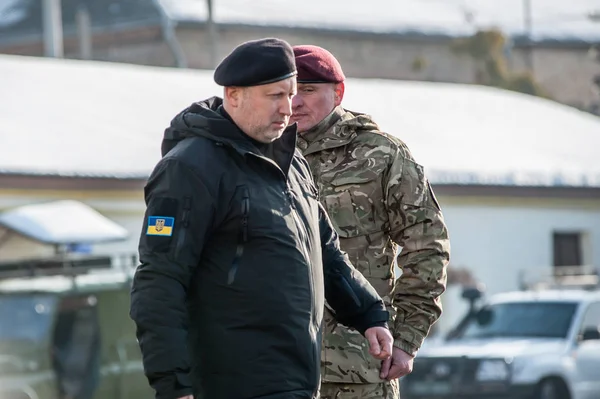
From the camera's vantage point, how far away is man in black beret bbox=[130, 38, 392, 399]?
3988 millimetres

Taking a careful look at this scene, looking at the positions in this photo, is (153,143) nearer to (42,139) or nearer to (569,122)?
(42,139)

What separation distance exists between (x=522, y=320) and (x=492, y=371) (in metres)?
1.35

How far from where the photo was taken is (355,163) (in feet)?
17.2

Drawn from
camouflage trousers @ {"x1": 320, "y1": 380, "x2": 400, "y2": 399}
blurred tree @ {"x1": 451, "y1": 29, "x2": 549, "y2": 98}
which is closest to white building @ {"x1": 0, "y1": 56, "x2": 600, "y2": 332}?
blurred tree @ {"x1": 451, "y1": 29, "x2": 549, "y2": 98}

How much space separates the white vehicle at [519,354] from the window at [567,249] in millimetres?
12134

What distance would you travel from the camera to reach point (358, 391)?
509 centimetres

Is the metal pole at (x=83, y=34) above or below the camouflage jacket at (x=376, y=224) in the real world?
below

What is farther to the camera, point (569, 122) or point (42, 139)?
point (569, 122)

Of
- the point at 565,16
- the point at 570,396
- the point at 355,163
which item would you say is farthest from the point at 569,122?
the point at 355,163

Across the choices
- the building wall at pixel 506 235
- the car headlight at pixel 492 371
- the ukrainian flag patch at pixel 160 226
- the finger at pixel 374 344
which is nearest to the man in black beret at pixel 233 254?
the ukrainian flag patch at pixel 160 226

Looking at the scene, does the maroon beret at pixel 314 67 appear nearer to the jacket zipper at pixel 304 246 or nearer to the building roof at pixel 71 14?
the jacket zipper at pixel 304 246

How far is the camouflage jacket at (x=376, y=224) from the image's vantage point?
5121mm

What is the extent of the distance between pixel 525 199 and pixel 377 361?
2218 cm

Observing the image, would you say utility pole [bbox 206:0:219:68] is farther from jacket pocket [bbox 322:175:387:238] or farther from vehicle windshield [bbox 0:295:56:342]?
jacket pocket [bbox 322:175:387:238]
